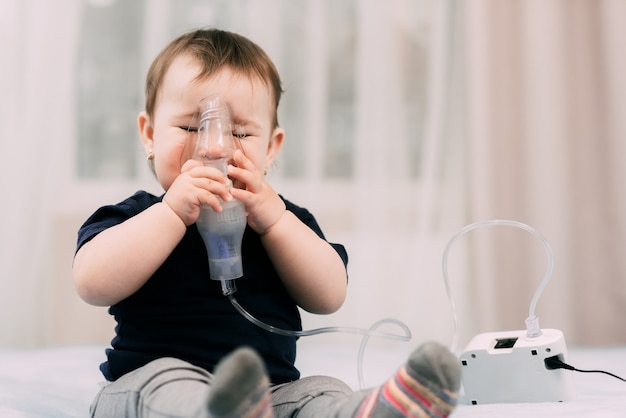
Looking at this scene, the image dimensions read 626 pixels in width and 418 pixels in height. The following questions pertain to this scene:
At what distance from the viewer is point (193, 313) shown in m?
1.07

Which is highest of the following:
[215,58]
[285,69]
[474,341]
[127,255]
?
[285,69]

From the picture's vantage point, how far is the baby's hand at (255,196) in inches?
40.9

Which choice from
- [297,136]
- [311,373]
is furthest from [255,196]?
[297,136]

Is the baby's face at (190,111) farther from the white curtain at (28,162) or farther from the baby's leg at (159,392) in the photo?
the white curtain at (28,162)

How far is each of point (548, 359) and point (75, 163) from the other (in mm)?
1504

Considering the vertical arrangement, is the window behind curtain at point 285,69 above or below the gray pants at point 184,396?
above

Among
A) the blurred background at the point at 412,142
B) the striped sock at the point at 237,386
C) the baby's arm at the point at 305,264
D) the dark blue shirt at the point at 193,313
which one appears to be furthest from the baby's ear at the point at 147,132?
the blurred background at the point at 412,142

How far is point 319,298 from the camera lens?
112 centimetres

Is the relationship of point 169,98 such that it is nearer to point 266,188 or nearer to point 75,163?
point 266,188

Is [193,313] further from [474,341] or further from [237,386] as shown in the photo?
[474,341]

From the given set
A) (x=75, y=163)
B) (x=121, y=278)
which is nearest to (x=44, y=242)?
(x=75, y=163)

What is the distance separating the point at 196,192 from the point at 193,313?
0.62 ft

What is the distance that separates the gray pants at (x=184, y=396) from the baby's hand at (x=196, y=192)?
20 centimetres

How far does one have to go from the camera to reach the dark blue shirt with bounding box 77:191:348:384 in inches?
41.1
